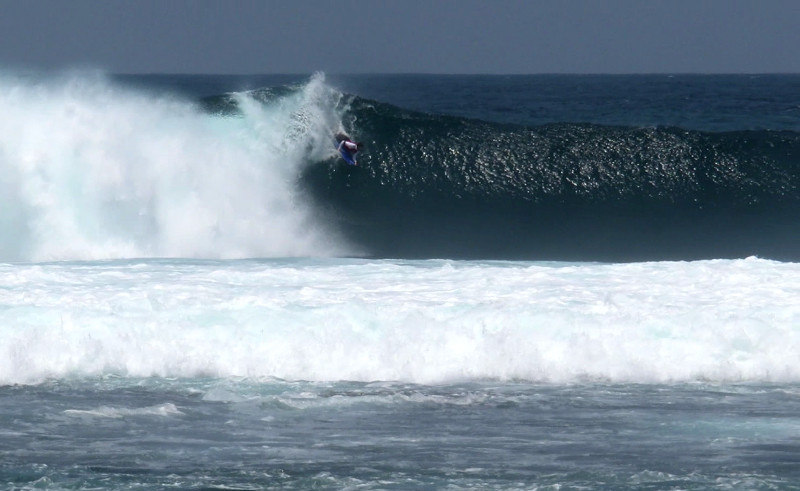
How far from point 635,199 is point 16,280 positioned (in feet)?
39.1

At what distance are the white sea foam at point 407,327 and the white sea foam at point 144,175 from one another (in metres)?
4.93

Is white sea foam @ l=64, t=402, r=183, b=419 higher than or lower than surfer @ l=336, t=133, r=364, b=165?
lower

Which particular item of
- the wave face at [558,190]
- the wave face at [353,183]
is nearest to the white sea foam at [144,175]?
the wave face at [353,183]

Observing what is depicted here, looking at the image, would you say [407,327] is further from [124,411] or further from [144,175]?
[144,175]

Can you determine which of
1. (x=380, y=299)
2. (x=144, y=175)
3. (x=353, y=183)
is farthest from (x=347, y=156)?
(x=380, y=299)

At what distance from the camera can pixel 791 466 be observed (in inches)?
318

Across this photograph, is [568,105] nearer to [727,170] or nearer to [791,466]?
[727,170]

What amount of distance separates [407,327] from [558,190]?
404 inches

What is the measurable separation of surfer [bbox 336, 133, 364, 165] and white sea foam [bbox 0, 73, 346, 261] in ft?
0.98

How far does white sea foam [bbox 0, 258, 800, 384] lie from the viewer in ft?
35.7

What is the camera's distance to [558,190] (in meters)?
21.1

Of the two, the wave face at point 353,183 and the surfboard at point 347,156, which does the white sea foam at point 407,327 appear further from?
the surfboard at point 347,156

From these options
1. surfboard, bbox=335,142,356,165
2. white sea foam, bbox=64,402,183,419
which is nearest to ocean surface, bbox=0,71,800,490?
white sea foam, bbox=64,402,183,419

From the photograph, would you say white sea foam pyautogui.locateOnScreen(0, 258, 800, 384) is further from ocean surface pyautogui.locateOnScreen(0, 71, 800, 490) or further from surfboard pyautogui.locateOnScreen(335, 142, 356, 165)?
surfboard pyautogui.locateOnScreen(335, 142, 356, 165)
